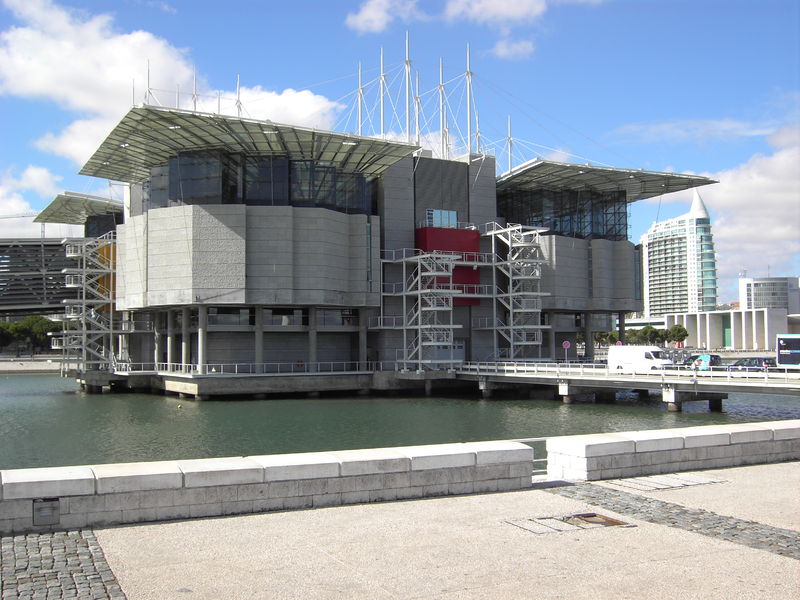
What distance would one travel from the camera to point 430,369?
236 ft

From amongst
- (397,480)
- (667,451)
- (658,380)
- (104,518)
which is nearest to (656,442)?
(667,451)

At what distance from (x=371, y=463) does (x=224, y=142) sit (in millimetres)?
56894

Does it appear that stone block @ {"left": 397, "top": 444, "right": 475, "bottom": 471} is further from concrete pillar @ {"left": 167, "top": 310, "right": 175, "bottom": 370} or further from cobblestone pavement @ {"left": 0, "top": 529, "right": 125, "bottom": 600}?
concrete pillar @ {"left": 167, "top": 310, "right": 175, "bottom": 370}

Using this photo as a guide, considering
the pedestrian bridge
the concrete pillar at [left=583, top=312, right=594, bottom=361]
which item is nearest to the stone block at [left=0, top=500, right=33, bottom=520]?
the pedestrian bridge

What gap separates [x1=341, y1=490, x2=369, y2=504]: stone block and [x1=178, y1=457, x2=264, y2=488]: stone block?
160 centimetres

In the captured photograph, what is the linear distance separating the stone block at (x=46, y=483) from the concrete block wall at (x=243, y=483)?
0.05ft

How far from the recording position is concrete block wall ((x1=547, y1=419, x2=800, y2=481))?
1686 centimetres

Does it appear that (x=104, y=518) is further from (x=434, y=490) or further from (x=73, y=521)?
(x=434, y=490)

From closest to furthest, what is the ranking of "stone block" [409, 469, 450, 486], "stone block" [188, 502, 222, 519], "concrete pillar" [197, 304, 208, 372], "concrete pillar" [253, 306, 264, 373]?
"stone block" [188, 502, 222, 519] < "stone block" [409, 469, 450, 486] < "concrete pillar" [197, 304, 208, 372] < "concrete pillar" [253, 306, 264, 373]

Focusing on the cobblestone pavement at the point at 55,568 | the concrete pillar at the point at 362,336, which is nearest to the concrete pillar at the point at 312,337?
the concrete pillar at the point at 362,336

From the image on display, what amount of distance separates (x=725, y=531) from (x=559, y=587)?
13.7ft

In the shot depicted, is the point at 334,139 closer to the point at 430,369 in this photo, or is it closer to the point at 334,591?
the point at 430,369

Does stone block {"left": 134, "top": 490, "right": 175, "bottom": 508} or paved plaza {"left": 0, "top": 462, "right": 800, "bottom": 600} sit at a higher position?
stone block {"left": 134, "top": 490, "right": 175, "bottom": 508}

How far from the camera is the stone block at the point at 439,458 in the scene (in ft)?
49.9
